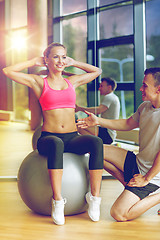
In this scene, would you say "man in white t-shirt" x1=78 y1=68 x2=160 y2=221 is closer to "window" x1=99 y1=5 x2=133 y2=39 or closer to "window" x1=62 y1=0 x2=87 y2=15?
"window" x1=62 y1=0 x2=87 y2=15

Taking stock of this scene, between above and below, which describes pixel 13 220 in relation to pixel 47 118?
below

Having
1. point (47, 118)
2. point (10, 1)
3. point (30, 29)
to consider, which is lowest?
point (47, 118)

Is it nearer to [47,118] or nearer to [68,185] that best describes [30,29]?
[47,118]

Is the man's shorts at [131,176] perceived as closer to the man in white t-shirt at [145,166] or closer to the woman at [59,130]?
the man in white t-shirt at [145,166]

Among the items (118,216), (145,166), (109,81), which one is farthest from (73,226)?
(109,81)

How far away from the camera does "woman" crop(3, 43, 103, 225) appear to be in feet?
6.79

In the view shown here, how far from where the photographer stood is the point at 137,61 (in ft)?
14.0

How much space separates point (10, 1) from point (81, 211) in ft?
7.39

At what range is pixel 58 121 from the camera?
7.55 ft

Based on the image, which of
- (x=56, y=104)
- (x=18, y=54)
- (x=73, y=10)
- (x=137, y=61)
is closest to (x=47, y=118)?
(x=56, y=104)

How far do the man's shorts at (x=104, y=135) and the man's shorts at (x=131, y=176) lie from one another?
1.33 metres

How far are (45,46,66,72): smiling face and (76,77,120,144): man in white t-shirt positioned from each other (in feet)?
4.04

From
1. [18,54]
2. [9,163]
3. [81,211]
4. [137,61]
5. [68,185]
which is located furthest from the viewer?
[137,61]

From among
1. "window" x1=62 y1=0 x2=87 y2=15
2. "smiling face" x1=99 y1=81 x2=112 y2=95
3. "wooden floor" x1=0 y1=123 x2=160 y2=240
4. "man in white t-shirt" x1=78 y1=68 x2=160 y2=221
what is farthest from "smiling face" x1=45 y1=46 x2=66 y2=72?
"smiling face" x1=99 y1=81 x2=112 y2=95
